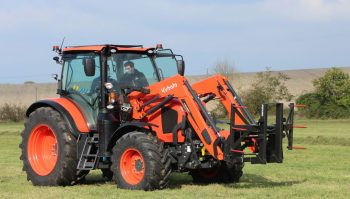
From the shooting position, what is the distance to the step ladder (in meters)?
11.8

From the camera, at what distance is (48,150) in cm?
1274

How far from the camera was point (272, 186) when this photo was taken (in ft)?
37.9

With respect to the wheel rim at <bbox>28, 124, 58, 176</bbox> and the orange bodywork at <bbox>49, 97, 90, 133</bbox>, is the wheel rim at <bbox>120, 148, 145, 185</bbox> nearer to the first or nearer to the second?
the orange bodywork at <bbox>49, 97, 90, 133</bbox>

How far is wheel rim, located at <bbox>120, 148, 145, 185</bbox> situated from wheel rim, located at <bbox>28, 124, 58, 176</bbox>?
198cm

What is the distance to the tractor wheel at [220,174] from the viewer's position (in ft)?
40.0

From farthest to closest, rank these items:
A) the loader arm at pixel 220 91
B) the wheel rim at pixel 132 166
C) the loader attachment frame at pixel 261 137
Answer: the loader arm at pixel 220 91 < the wheel rim at pixel 132 166 < the loader attachment frame at pixel 261 137

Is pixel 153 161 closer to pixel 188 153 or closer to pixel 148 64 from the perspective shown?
pixel 188 153

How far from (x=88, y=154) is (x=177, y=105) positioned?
6.31 feet

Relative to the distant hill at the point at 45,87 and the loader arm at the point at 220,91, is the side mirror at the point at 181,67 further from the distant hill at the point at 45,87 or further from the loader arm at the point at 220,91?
the distant hill at the point at 45,87

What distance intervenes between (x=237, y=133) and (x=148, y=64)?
9.09ft

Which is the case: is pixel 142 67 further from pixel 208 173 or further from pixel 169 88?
pixel 208 173

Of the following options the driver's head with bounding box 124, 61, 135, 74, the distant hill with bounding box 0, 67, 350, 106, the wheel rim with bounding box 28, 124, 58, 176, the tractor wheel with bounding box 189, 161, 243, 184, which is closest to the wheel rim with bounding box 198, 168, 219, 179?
the tractor wheel with bounding box 189, 161, 243, 184

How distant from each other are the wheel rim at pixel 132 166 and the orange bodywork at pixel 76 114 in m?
1.18

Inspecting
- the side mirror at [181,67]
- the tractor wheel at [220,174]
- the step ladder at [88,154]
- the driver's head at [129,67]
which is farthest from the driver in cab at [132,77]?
the tractor wheel at [220,174]
